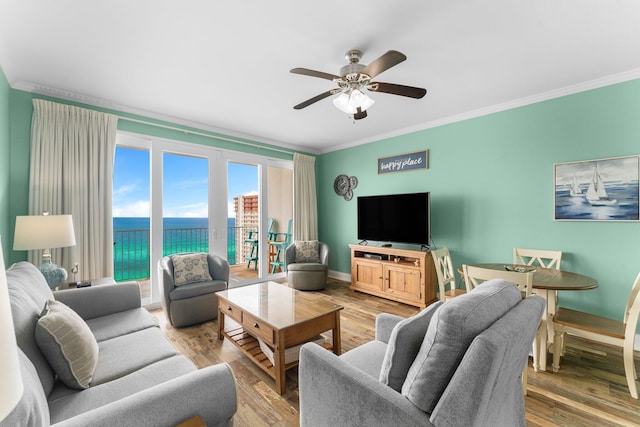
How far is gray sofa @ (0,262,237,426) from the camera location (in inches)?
38.4

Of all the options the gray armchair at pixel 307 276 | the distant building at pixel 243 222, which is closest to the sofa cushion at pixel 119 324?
the gray armchair at pixel 307 276

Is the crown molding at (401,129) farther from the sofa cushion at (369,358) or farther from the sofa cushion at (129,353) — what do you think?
the sofa cushion at (369,358)

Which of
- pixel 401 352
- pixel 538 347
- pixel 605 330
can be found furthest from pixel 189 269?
pixel 605 330

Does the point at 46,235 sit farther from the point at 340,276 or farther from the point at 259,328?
the point at 340,276

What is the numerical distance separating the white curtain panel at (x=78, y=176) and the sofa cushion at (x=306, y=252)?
8.75ft

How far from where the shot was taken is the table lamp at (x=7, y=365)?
42 centimetres

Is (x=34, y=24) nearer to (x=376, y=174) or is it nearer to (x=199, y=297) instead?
(x=199, y=297)

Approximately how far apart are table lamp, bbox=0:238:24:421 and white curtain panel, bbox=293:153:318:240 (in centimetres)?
479

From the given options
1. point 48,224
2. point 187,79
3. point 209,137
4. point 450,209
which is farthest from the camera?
point 209,137

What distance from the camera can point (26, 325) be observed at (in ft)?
4.25

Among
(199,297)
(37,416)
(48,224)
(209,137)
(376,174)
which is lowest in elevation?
(199,297)

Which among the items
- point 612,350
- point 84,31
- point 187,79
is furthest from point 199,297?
point 612,350

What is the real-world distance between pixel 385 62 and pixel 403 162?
266 cm

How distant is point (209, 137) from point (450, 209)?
12.1 feet
